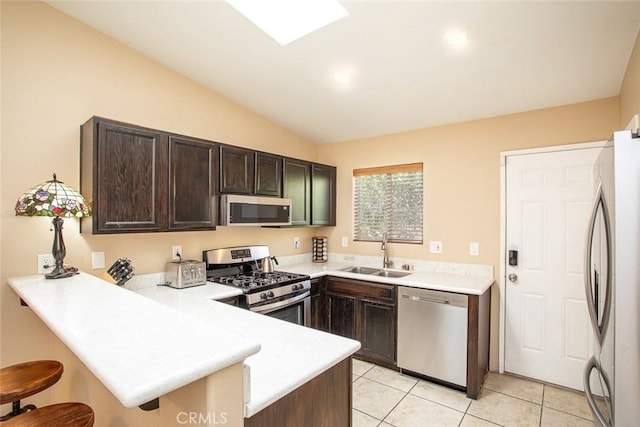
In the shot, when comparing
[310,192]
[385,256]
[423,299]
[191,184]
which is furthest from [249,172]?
[423,299]

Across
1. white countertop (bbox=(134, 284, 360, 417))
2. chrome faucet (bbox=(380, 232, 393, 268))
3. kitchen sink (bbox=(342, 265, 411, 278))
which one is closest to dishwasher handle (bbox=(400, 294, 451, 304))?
kitchen sink (bbox=(342, 265, 411, 278))

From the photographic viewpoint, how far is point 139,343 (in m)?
0.85

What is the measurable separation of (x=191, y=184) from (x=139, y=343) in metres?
1.91

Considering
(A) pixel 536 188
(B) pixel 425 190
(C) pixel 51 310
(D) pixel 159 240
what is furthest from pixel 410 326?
(C) pixel 51 310

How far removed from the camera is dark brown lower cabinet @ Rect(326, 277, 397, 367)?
9.92ft

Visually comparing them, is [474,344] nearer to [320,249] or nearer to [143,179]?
[320,249]

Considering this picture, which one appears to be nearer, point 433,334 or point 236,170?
point 433,334

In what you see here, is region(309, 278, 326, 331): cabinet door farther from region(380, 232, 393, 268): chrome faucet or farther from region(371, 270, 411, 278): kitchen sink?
region(380, 232, 393, 268): chrome faucet

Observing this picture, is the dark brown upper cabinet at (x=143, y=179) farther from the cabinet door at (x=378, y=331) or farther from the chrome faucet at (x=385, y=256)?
the chrome faucet at (x=385, y=256)

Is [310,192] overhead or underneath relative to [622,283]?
overhead

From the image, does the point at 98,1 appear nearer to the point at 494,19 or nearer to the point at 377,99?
the point at 377,99

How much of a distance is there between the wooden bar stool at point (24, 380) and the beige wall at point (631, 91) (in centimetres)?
341

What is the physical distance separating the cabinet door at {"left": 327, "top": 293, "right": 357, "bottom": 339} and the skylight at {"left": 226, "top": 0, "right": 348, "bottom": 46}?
2.44 m

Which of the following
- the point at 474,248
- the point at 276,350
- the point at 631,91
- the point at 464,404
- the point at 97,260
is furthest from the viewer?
the point at 474,248
